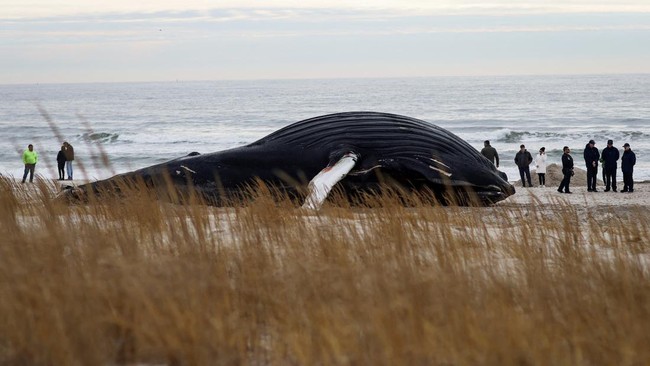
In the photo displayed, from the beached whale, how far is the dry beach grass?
4.52m

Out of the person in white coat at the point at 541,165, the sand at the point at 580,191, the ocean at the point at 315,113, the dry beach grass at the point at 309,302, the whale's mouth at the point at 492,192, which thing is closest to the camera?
the dry beach grass at the point at 309,302

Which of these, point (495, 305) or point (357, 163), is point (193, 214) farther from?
point (357, 163)

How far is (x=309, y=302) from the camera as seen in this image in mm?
4195

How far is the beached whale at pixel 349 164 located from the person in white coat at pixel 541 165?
557 inches

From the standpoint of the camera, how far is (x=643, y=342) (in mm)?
3732

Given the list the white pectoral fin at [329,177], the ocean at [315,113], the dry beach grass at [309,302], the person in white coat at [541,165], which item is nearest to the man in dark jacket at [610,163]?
the person in white coat at [541,165]

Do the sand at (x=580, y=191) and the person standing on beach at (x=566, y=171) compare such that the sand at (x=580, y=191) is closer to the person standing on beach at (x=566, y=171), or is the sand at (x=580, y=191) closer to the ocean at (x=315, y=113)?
the person standing on beach at (x=566, y=171)

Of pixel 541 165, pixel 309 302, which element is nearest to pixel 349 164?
pixel 309 302

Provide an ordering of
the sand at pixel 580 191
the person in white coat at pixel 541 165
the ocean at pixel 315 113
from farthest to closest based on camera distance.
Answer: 1. the ocean at pixel 315 113
2. the person in white coat at pixel 541 165
3. the sand at pixel 580 191

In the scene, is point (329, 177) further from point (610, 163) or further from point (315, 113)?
point (315, 113)

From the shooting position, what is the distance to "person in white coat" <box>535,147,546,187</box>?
80.9 feet

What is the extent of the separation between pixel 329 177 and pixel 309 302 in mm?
5643

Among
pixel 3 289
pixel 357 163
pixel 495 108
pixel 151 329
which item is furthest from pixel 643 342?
pixel 495 108

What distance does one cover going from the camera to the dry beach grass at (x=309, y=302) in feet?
11.9
